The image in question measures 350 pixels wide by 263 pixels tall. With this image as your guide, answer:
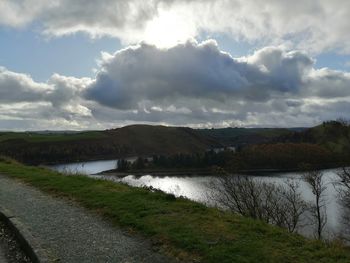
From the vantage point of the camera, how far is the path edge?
6.78m

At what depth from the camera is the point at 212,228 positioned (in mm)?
7992

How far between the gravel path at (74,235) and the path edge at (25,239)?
0.33 ft

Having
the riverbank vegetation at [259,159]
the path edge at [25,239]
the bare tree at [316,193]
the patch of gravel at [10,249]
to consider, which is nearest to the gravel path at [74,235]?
the path edge at [25,239]

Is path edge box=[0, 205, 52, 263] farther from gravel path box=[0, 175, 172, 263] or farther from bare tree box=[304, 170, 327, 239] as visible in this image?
bare tree box=[304, 170, 327, 239]

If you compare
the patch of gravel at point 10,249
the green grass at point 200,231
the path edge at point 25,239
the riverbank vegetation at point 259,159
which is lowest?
the riverbank vegetation at point 259,159

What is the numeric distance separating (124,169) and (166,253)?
14021 centimetres

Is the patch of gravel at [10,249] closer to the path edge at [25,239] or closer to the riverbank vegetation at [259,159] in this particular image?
the path edge at [25,239]

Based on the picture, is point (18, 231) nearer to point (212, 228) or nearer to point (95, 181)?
point (212, 228)

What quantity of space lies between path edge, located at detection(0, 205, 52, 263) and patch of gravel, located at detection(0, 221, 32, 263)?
0.08 meters

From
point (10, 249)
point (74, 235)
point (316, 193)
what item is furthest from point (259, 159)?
point (10, 249)

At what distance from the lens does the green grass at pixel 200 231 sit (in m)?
6.46

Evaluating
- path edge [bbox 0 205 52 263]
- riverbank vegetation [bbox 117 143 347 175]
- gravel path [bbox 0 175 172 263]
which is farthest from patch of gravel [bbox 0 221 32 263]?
riverbank vegetation [bbox 117 143 347 175]

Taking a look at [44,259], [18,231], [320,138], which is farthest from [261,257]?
[320,138]

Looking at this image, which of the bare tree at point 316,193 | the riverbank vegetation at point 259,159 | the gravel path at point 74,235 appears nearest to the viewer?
the gravel path at point 74,235
